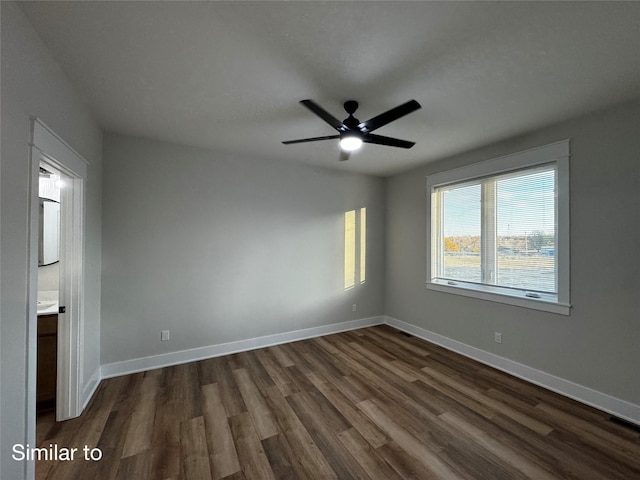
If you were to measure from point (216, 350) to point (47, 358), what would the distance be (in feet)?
5.15

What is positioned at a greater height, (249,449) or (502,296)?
(502,296)

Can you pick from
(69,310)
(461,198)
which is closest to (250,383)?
(69,310)

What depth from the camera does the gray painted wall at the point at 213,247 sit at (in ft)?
9.51

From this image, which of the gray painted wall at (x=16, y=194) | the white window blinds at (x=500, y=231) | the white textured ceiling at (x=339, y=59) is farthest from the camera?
the white window blinds at (x=500, y=231)

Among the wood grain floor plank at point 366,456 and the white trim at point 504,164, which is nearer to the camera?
the wood grain floor plank at point 366,456

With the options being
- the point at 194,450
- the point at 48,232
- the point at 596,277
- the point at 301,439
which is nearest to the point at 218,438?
the point at 194,450

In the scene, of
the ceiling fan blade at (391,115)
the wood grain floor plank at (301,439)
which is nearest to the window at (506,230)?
the ceiling fan blade at (391,115)

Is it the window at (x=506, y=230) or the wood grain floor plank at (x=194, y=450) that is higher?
the window at (x=506, y=230)

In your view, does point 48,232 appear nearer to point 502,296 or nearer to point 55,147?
point 55,147

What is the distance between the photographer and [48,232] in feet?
9.03

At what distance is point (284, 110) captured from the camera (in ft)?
7.63

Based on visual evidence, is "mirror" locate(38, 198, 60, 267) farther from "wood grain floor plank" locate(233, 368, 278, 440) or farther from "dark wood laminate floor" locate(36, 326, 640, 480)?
"wood grain floor plank" locate(233, 368, 278, 440)

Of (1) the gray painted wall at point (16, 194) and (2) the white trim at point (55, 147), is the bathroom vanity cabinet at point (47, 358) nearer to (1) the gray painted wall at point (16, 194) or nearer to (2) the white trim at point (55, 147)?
(1) the gray painted wall at point (16, 194)

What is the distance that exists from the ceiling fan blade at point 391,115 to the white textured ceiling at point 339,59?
23 cm
